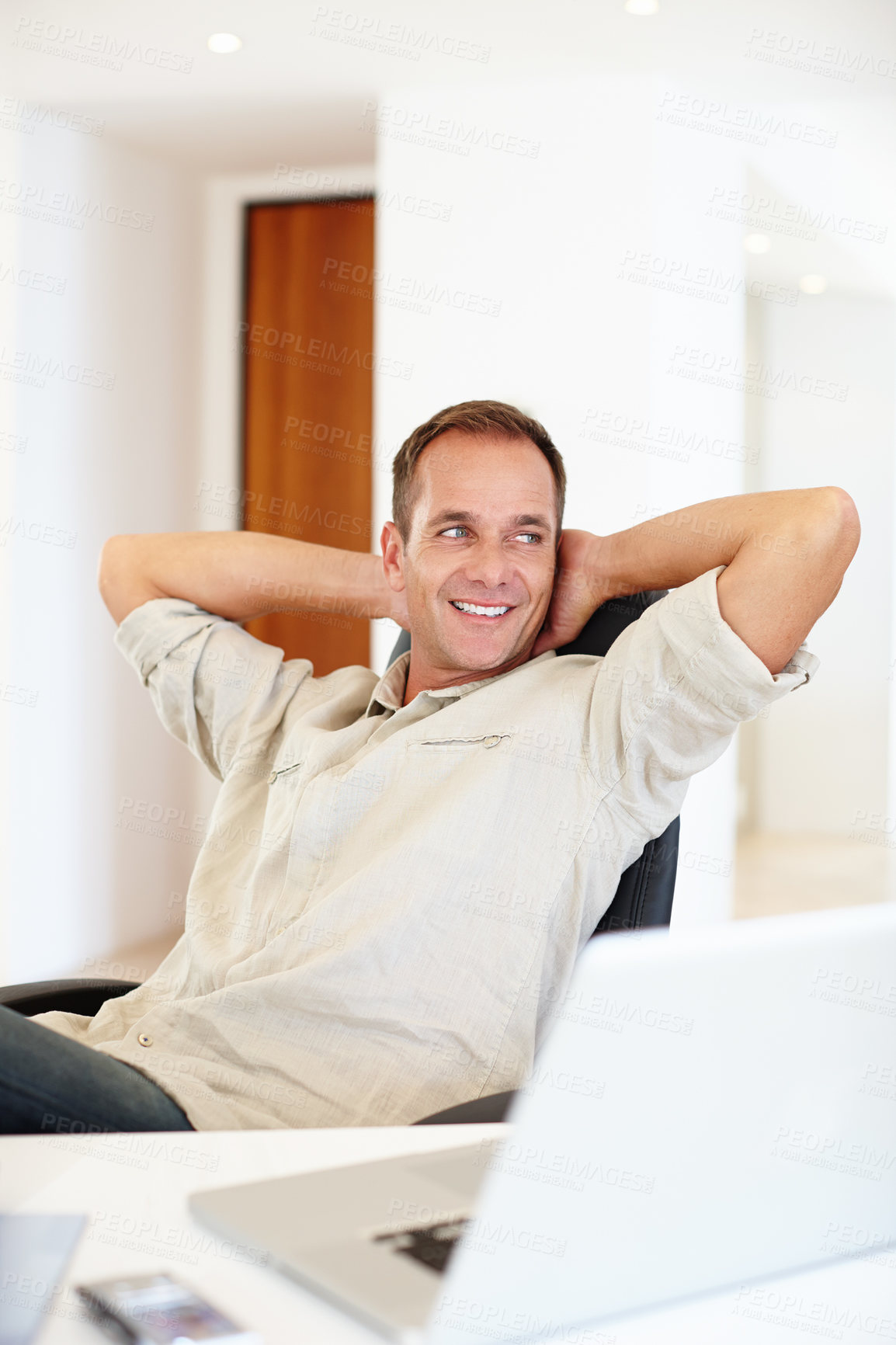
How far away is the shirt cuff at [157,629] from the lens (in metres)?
1.71

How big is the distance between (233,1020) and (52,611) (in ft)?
8.48

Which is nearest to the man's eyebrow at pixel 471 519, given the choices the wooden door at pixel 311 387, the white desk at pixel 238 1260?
the white desk at pixel 238 1260

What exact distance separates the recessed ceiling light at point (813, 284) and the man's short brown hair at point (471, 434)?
4638 mm

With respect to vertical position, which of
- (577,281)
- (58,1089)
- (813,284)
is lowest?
(58,1089)

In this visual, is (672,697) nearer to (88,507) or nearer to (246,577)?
(246,577)

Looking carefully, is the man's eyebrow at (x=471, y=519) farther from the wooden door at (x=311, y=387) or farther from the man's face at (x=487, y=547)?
the wooden door at (x=311, y=387)

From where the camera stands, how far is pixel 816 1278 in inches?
23.3

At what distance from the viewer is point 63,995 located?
1.47m

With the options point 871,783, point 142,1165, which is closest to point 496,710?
point 142,1165

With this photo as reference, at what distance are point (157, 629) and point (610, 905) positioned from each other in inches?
31.4

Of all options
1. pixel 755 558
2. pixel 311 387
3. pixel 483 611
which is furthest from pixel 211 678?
pixel 311 387

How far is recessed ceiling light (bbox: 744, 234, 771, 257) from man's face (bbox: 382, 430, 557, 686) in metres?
3.83

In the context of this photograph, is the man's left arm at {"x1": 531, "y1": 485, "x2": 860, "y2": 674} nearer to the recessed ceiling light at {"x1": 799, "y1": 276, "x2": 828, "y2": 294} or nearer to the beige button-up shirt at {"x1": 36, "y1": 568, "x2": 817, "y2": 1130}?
the beige button-up shirt at {"x1": 36, "y1": 568, "x2": 817, "y2": 1130}

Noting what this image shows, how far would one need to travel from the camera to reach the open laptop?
519mm
